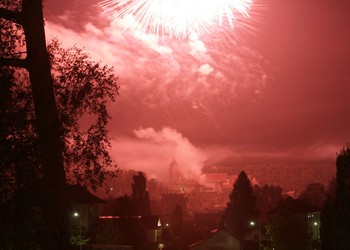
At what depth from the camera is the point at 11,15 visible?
12.7 meters

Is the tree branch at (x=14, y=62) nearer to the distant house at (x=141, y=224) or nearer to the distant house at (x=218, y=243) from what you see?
the distant house at (x=141, y=224)

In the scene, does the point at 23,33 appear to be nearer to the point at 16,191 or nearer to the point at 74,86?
the point at 74,86

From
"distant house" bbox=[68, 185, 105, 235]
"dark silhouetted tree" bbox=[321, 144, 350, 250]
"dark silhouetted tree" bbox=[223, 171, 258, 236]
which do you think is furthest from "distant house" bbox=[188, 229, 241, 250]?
"dark silhouetted tree" bbox=[321, 144, 350, 250]

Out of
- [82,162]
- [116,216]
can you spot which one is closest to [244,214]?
[116,216]

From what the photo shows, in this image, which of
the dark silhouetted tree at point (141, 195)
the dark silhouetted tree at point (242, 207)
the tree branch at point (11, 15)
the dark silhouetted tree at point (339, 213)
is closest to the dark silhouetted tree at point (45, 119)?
the tree branch at point (11, 15)

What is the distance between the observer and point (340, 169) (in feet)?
114

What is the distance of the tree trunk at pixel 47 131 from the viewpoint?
1223 centimetres

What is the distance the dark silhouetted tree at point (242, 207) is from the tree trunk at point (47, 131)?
3598 inches

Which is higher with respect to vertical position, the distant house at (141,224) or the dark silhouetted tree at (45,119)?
the dark silhouetted tree at (45,119)

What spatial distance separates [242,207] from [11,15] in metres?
93.9

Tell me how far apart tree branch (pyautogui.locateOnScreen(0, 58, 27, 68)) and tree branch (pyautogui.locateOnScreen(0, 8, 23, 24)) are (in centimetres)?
101

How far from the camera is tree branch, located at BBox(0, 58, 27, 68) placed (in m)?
12.6

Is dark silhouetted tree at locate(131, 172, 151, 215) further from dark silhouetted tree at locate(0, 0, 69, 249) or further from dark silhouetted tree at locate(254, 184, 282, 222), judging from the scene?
dark silhouetted tree at locate(0, 0, 69, 249)

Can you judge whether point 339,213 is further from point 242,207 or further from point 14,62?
point 242,207
